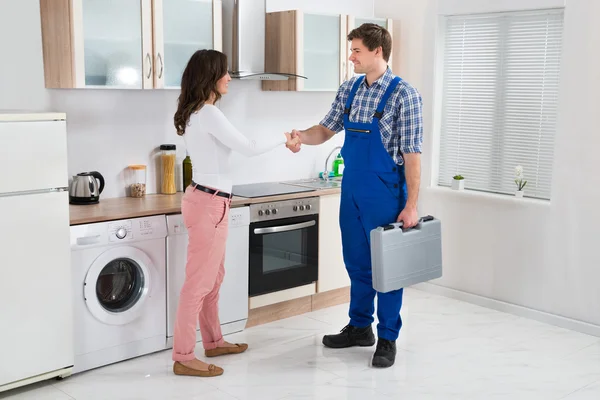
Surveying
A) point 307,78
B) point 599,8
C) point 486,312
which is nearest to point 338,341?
point 486,312

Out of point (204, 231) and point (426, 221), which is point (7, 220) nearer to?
point (204, 231)

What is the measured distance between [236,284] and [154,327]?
1.86 feet

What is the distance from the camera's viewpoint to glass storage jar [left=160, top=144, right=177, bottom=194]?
454 centimetres

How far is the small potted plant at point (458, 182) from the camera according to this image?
210 inches

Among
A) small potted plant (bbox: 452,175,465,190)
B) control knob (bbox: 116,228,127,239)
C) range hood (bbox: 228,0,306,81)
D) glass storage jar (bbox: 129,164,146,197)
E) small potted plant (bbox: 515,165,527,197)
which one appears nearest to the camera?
control knob (bbox: 116,228,127,239)

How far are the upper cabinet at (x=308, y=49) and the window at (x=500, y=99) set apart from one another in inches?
31.7

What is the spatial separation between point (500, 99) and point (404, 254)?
5.88ft

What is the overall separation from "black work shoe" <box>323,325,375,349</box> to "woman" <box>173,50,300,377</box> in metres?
0.74

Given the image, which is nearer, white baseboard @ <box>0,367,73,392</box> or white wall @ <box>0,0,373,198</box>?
white baseboard @ <box>0,367,73,392</box>

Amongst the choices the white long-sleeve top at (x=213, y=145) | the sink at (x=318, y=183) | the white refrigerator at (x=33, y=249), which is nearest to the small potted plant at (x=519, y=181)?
the sink at (x=318, y=183)

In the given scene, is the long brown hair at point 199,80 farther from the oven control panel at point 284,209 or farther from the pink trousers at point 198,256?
the oven control panel at point 284,209

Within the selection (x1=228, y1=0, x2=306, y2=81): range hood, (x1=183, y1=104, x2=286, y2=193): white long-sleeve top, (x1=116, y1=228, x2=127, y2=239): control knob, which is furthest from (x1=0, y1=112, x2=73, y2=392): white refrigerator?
(x1=228, y1=0, x2=306, y2=81): range hood

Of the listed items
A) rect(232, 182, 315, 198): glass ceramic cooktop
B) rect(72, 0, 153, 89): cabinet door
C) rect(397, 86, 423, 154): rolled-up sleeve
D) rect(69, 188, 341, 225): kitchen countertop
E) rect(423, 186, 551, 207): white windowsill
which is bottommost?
rect(423, 186, 551, 207): white windowsill

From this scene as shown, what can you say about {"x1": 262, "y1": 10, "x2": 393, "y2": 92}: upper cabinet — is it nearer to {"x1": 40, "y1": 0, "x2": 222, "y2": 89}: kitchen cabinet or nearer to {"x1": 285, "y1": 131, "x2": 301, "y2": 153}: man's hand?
{"x1": 40, "y1": 0, "x2": 222, "y2": 89}: kitchen cabinet
